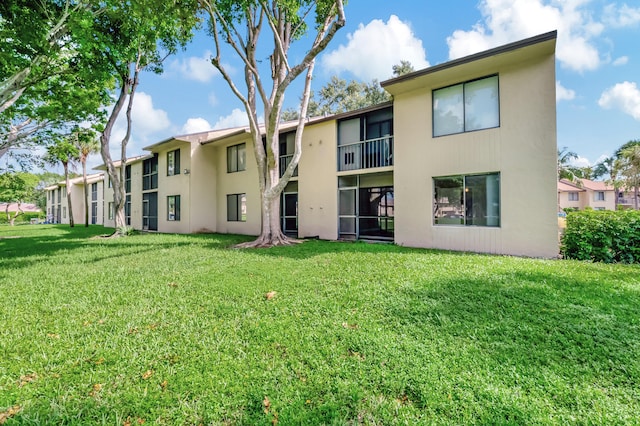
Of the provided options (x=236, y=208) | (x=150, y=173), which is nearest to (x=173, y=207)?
(x=150, y=173)

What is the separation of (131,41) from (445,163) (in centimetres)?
1352

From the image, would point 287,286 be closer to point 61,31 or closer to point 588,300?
point 588,300

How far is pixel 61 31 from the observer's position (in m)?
7.64

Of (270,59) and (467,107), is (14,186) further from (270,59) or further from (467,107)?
(467,107)

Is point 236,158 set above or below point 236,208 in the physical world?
above

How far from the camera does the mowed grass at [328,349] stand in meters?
2.28

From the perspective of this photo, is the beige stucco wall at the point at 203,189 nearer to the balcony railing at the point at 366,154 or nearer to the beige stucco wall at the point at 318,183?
the beige stucco wall at the point at 318,183

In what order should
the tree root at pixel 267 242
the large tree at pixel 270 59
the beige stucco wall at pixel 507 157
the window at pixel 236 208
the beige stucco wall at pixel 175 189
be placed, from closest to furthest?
the beige stucco wall at pixel 507 157 < the large tree at pixel 270 59 < the tree root at pixel 267 242 < the window at pixel 236 208 < the beige stucco wall at pixel 175 189

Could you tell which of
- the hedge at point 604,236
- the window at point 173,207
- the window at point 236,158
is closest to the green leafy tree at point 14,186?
the window at point 173,207

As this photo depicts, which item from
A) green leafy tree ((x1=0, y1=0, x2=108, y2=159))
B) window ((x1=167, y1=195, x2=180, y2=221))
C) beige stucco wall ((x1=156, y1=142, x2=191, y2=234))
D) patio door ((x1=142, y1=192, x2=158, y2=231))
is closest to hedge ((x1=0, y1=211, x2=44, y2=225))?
patio door ((x1=142, y1=192, x2=158, y2=231))

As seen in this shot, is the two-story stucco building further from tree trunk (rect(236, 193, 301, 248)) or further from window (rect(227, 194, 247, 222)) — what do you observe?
tree trunk (rect(236, 193, 301, 248))

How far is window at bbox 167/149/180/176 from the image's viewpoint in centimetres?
1767

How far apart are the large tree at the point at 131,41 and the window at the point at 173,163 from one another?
2714 millimetres

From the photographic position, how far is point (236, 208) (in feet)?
53.7
